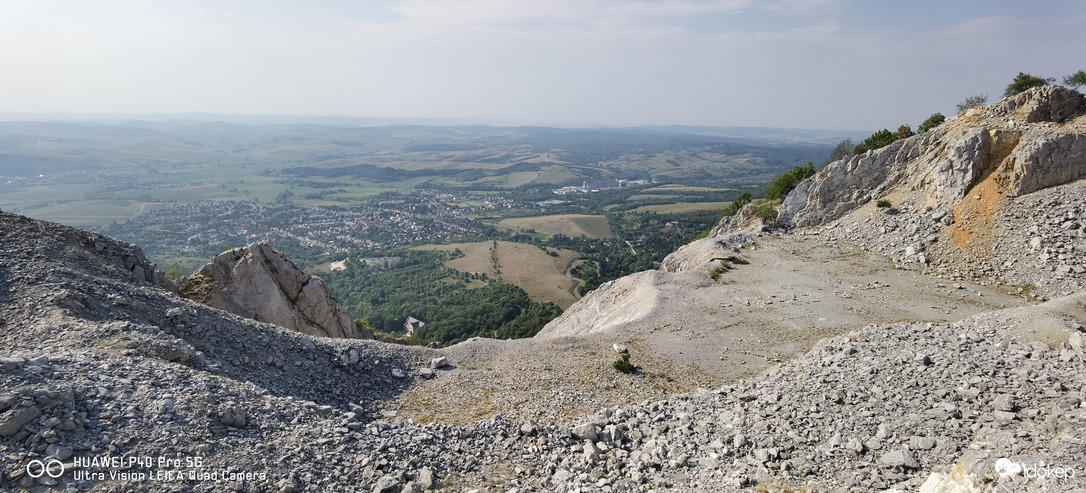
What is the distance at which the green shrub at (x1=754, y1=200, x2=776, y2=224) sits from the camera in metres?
40.0

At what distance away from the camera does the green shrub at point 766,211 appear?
131 ft

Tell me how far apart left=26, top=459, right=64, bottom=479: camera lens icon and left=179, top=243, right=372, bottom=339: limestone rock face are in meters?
15.3

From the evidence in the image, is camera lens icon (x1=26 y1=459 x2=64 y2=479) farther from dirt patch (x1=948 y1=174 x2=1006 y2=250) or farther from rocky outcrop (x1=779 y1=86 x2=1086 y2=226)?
rocky outcrop (x1=779 y1=86 x2=1086 y2=226)

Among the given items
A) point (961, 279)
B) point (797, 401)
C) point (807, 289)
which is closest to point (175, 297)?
point (797, 401)

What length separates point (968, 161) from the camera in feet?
99.5

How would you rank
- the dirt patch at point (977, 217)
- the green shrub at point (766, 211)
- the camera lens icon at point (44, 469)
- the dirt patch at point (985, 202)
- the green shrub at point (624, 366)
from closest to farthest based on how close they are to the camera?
1. the camera lens icon at point (44, 469)
2. the green shrub at point (624, 366)
3. the dirt patch at point (977, 217)
4. the dirt patch at point (985, 202)
5. the green shrub at point (766, 211)

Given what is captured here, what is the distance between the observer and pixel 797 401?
13.2 meters

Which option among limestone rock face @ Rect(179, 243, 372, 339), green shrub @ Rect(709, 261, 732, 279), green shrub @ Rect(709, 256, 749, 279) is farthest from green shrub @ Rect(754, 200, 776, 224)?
limestone rock face @ Rect(179, 243, 372, 339)

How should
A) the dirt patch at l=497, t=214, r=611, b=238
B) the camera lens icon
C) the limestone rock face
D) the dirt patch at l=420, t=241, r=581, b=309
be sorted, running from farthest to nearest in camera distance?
the dirt patch at l=497, t=214, r=611, b=238, the dirt patch at l=420, t=241, r=581, b=309, the limestone rock face, the camera lens icon

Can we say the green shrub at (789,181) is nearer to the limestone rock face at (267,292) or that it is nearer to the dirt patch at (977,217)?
Result: the dirt patch at (977,217)

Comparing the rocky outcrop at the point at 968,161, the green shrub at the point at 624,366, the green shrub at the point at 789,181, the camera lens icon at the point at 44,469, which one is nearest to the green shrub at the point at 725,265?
the rocky outcrop at the point at 968,161

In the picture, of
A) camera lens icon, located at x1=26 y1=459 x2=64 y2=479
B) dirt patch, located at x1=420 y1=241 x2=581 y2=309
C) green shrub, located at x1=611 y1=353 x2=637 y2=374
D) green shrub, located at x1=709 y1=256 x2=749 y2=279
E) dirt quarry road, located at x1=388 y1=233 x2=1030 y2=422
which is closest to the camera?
camera lens icon, located at x1=26 y1=459 x2=64 y2=479

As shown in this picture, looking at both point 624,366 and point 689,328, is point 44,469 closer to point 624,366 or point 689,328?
point 624,366

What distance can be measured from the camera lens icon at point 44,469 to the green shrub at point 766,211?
134ft
